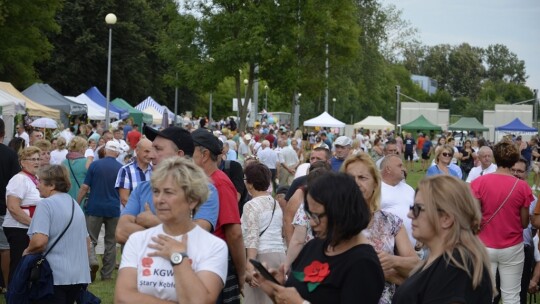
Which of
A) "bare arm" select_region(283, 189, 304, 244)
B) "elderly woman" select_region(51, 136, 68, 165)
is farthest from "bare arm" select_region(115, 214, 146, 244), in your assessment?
"elderly woman" select_region(51, 136, 68, 165)

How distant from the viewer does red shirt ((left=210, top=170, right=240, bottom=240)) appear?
21.0ft

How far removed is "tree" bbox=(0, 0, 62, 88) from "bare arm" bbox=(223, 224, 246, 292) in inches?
1465

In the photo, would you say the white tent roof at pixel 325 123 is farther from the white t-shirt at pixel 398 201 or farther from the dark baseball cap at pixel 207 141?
the dark baseball cap at pixel 207 141

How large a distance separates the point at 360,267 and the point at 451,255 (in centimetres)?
53

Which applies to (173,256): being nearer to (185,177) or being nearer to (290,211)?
(185,177)

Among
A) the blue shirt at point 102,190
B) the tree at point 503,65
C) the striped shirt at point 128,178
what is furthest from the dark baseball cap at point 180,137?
the tree at point 503,65

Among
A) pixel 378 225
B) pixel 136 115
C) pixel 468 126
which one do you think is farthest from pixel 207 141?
pixel 468 126

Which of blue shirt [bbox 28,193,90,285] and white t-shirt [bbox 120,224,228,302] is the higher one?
white t-shirt [bbox 120,224,228,302]

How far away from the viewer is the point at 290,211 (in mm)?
8453

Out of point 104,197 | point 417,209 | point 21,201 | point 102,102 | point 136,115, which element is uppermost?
point 102,102

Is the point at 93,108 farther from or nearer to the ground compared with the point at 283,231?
farther from the ground

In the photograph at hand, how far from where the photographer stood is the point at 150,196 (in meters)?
6.03

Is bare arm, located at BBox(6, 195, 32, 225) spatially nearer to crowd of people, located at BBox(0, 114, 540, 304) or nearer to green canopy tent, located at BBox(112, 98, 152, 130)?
crowd of people, located at BBox(0, 114, 540, 304)

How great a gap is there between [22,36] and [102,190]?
34.0 metres
